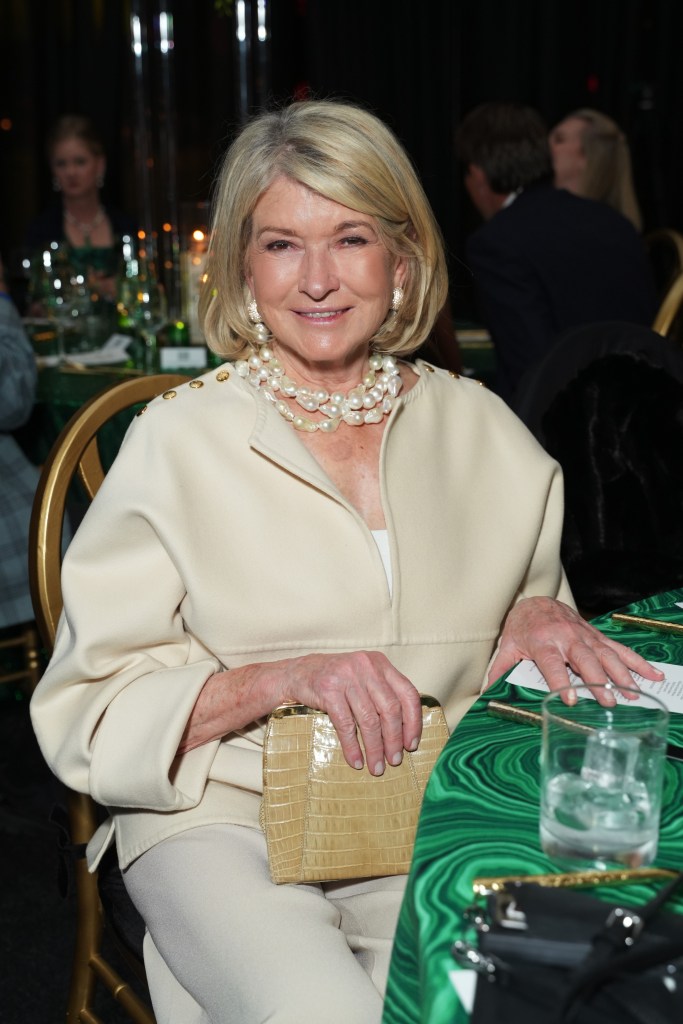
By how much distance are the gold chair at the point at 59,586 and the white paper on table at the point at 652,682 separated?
0.65 meters

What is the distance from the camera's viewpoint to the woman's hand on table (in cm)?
134

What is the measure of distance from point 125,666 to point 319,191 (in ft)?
2.22

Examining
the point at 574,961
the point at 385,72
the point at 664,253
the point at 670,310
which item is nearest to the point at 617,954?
the point at 574,961

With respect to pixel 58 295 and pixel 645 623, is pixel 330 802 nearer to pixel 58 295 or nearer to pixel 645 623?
pixel 645 623

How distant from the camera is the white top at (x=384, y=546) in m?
1.58

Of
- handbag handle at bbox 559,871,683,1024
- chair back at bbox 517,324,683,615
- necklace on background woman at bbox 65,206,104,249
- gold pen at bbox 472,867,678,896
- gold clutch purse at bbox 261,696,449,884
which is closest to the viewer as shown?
handbag handle at bbox 559,871,683,1024

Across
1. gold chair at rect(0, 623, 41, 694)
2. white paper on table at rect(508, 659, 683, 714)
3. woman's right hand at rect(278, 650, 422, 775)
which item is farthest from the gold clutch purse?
gold chair at rect(0, 623, 41, 694)

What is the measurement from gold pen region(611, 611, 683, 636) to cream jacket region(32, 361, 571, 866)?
17 centimetres

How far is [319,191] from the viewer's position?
5.27 feet

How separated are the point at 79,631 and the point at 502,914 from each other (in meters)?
0.78

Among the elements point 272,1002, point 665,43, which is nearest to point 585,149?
point 665,43

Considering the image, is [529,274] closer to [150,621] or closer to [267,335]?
[267,335]

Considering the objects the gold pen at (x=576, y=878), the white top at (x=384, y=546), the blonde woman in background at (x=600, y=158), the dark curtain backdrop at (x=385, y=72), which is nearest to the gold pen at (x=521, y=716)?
the gold pen at (x=576, y=878)

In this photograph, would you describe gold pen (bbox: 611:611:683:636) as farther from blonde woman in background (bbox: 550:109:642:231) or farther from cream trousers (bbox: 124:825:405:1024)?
blonde woman in background (bbox: 550:109:642:231)
